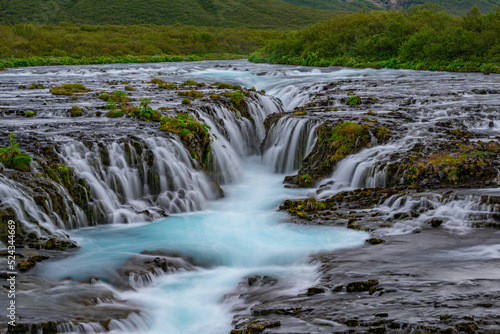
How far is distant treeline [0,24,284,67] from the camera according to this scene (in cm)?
5469

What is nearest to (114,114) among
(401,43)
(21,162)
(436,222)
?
(21,162)

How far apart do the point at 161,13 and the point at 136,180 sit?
5309 inches

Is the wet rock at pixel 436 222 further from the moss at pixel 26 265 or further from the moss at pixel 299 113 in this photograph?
the moss at pixel 299 113

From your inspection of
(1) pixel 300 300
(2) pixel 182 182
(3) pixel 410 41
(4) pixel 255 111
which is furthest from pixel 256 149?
(3) pixel 410 41

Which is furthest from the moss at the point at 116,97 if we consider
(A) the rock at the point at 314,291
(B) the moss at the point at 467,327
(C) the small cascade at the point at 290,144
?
(B) the moss at the point at 467,327

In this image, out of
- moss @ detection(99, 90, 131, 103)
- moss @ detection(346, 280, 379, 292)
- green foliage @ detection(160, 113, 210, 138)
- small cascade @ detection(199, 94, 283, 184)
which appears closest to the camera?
moss @ detection(346, 280, 379, 292)

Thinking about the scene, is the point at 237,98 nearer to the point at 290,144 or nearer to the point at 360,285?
the point at 290,144

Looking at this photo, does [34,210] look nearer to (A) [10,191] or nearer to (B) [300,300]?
(A) [10,191]

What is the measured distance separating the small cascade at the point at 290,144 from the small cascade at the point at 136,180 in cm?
396

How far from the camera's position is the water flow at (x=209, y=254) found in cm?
795

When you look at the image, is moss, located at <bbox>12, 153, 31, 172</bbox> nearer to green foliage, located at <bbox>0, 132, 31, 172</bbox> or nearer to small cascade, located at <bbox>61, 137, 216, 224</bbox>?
green foliage, located at <bbox>0, 132, 31, 172</bbox>

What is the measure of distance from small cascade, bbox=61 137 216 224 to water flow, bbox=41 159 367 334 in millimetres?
539

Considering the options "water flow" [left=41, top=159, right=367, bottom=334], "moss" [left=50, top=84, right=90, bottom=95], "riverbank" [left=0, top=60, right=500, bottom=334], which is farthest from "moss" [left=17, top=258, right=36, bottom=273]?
"moss" [left=50, top=84, right=90, bottom=95]

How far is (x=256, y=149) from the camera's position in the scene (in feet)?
66.4
